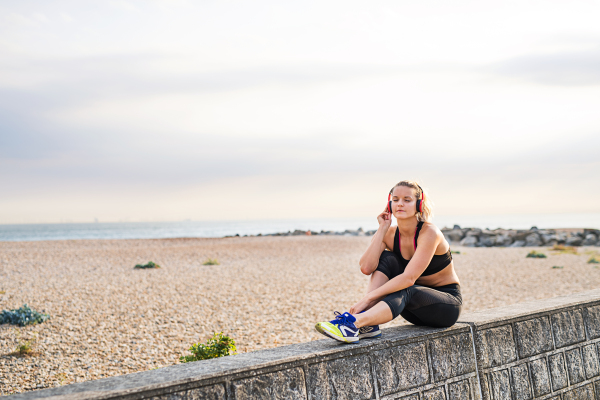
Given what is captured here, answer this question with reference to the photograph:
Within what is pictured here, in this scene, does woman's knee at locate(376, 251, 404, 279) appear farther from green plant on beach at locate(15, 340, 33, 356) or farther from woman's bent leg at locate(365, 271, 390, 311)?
green plant on beach at locate(15, 340, 33, 356)

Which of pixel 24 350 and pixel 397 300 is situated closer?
pixel 397 300

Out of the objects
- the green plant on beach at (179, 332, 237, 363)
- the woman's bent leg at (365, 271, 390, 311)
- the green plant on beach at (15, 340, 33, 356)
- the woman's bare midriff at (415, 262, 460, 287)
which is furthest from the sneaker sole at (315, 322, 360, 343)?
the green plant on beach at (15, 340, 33, 356)

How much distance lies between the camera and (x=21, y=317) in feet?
26.4

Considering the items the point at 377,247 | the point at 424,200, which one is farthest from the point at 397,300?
the point at 424,200

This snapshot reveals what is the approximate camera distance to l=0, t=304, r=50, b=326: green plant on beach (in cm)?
805

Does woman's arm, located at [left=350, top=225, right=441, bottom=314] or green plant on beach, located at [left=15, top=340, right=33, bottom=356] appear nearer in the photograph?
woman's arm, located at [left=350, top=225, right=441, bottom=314]

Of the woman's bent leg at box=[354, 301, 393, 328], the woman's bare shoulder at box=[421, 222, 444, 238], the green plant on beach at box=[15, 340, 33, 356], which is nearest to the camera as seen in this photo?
the woman's bent leg at box=[354, 301, 393, 328]

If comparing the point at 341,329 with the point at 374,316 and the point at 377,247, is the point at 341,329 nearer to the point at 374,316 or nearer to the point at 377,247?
the point at 374,316

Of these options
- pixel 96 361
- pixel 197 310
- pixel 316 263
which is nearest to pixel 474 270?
pixel 316 263

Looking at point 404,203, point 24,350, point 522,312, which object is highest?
point 404,203

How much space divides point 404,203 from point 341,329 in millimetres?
1201

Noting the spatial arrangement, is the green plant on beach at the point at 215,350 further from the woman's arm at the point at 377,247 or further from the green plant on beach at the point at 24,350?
the green plant on beach at the point at 24,350

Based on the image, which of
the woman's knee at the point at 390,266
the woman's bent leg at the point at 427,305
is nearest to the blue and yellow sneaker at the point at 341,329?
the woman's bent leg at the point at 427,305

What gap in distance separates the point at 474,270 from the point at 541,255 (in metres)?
5.78
